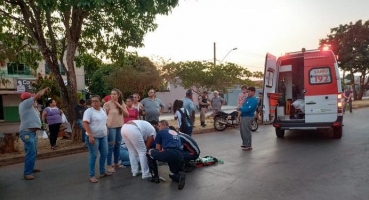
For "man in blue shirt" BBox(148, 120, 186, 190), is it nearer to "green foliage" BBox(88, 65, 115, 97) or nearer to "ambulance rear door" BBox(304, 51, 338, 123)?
"ambulance rear door" BBox(304, 51, 338, 123)

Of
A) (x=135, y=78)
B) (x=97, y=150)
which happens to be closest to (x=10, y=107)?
(x=135, y=78)

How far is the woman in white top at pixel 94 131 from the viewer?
5.49 meters

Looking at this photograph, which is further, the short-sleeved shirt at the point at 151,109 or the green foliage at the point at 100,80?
the green foliage at the point at 100,80

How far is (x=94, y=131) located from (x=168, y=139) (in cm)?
139

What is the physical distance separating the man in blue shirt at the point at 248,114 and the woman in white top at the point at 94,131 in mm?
3800

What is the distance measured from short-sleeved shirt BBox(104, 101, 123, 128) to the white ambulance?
181 inches

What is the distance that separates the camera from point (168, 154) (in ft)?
17.0

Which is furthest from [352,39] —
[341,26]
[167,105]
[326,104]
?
[326,104]

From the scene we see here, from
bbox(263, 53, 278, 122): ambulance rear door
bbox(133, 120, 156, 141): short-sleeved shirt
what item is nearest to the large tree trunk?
bbox(133, 120, 156, 141): short-sleeved shirt

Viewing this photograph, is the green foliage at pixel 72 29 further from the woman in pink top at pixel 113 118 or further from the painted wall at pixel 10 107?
the painted wall at pixel 10 107

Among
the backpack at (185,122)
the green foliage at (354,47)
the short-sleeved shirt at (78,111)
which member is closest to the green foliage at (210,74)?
the green foliage at (354,47)

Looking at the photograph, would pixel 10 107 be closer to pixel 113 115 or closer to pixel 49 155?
pixel 49 155

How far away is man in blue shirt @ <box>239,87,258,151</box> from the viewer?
26.1 ft

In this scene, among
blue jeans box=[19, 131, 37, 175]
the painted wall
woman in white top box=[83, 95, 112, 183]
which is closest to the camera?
woman in white top box=[83, 95, 112, 183]
